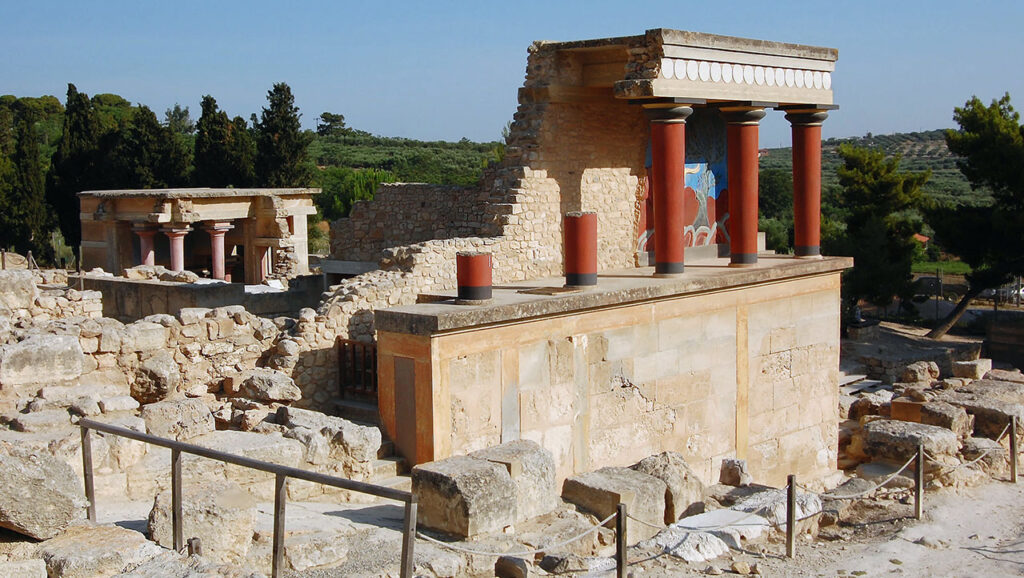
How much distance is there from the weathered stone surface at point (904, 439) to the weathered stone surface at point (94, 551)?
29.1ft

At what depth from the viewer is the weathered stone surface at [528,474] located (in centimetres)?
750

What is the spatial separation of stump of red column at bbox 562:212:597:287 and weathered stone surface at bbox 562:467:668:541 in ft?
7.98

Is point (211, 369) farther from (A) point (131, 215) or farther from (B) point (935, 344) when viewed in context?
(B) point (935, 344)

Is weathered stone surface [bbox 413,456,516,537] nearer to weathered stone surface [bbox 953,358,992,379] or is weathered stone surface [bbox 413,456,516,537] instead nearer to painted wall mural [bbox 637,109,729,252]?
painted wall mural [bbox 637,109,729,252]

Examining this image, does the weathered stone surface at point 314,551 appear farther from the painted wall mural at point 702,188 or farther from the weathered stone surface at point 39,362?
the painted wall mural at point 702,188

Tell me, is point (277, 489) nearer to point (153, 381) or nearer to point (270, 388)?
point (270, 388)

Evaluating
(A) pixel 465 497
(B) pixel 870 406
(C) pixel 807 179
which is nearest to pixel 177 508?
(A) pixel 465 497

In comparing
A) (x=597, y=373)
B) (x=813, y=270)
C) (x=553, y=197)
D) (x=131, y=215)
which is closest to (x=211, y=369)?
(x=597, y=373)

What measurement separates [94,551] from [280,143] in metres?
27.6

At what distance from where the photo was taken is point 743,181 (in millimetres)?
12633

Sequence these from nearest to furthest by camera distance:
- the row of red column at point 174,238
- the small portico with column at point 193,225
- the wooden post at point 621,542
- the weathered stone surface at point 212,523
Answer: the weathered stone surface at point 212,523 → the wooden post at point 621,542 → the small portico with column at point 193,225 → the row of red column at point 174,238

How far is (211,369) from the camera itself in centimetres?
948

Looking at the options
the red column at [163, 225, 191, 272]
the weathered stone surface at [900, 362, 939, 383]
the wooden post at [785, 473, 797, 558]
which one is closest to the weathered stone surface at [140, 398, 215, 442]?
the wooden post at [785, 473, 797, 558]

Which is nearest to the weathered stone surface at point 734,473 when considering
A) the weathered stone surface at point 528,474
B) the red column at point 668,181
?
the red column at point 668,181
